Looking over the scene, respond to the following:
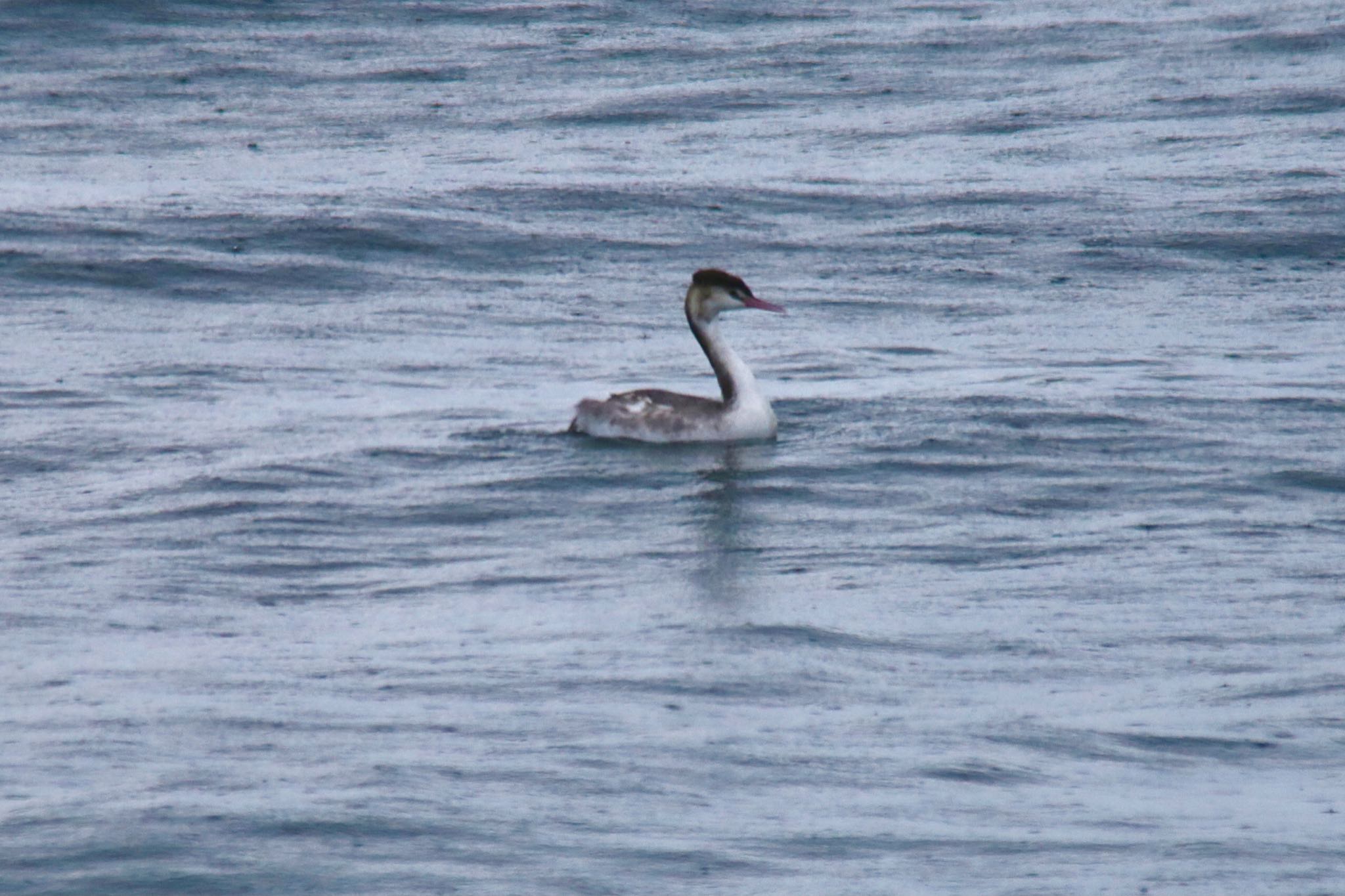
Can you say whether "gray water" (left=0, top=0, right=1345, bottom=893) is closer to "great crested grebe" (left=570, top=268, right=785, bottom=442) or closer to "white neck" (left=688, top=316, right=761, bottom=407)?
"great crested grebe" (left=570, top=268, right=785, bottom=442)

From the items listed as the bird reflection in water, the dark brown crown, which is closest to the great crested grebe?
the bird reflection in water

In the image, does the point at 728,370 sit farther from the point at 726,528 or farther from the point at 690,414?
the point at 726,528

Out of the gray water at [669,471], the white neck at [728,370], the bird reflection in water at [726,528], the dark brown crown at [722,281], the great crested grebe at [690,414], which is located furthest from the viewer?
the dark brown crown at [722,281]

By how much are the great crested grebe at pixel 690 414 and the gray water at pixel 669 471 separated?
0.19m

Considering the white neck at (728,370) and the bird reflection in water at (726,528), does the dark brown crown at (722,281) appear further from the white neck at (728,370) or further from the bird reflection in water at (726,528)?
the bird reflection in water at (726,528)

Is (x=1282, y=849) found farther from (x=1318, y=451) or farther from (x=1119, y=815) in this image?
(x=1318, y=451)

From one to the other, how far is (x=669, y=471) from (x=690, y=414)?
0.56m

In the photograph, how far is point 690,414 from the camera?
1405cm

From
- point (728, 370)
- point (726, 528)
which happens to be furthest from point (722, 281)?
point (726, 528)

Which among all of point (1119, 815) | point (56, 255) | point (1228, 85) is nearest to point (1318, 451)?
point (1119, 815)

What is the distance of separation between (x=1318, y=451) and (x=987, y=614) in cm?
414

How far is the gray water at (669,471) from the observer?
25.5ft

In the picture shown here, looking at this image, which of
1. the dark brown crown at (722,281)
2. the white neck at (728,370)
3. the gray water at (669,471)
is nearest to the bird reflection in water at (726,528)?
Answer: the gray water at (669,471)

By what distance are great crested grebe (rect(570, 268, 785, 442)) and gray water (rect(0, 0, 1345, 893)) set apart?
0.64 ft
